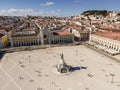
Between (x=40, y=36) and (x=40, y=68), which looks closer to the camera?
(x=40, y=68)

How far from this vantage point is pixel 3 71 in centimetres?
6066

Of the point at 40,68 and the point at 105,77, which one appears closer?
the point at 105,77

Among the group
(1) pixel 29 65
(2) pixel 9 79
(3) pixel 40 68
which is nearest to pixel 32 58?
(1) pixel 29 65

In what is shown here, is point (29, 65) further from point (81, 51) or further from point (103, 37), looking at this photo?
point (103, 37)

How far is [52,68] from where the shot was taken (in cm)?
6247

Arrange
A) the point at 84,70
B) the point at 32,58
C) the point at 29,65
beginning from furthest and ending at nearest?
the point at 32,58
the point at 29,65
the point at 84,70

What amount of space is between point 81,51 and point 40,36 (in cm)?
3179

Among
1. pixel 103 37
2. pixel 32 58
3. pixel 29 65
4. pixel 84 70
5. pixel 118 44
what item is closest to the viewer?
pixel 84 70

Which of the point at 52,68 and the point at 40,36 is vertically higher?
the point at 40,36

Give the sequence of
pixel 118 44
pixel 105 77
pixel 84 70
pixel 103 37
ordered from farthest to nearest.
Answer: pixel 103 37
pixel 118 44
pixel 84 70
pixel 105 77

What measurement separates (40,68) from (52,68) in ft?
17.0

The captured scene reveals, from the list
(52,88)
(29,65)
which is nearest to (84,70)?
(52,88)

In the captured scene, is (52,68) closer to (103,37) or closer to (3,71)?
(3,71)

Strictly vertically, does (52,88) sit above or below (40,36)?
below
